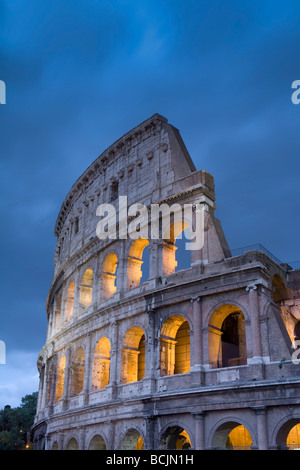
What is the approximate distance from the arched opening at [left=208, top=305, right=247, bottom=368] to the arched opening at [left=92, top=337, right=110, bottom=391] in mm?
5848

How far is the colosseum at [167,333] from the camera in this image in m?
17.9

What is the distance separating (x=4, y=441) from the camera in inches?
1900

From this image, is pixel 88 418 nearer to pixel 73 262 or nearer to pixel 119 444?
pixel 119 444

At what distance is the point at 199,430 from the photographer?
18.3 meters

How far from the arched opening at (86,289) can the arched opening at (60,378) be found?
3.53 m

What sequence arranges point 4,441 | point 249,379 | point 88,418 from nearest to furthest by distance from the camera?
point 249,379 → point 88,418 → point 4,441

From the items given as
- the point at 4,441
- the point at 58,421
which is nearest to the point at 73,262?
the point at 58,421

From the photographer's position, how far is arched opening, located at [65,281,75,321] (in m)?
30.8

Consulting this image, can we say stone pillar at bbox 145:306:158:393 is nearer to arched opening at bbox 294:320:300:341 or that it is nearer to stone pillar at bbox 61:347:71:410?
arched opening at bbox 294:320:300:341

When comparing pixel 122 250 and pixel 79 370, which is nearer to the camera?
pixel 122 250

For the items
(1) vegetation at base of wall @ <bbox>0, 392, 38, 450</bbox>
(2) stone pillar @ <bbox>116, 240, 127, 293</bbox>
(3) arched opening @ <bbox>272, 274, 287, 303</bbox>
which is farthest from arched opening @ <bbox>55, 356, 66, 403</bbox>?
(1) vegetation at base of wall @ <bbox>0, 392, 38, 450</bbox>

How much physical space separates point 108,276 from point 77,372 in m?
5.41

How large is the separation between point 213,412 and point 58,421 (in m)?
11.6

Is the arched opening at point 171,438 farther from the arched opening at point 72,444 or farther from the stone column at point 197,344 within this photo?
the arched opening at point 72,444
